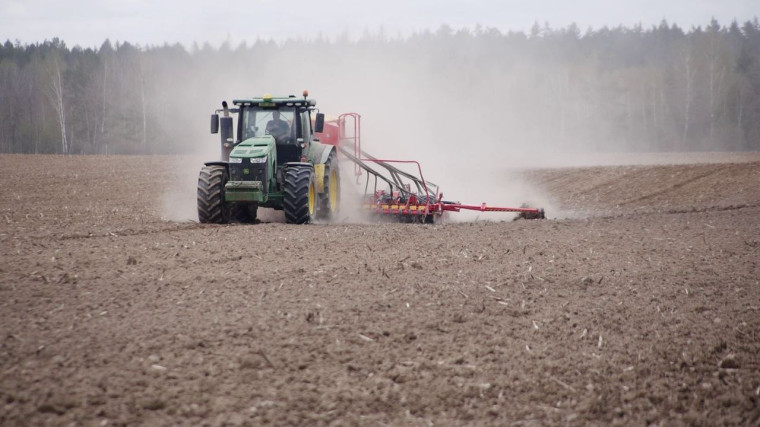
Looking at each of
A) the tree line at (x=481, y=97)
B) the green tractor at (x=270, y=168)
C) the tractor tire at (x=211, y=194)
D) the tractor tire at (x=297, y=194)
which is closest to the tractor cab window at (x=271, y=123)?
the green tractor at (x=270, y=168)

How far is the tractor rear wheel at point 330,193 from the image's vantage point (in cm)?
1340

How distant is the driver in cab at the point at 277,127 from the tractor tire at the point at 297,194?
1170 mm

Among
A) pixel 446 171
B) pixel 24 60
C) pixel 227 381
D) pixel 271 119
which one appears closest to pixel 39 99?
pixel 24 60

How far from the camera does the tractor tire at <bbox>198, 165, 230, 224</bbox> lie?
11.9 meters

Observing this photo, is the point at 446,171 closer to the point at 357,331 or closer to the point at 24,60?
the point at 357,331

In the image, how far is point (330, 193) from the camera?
46.2ft

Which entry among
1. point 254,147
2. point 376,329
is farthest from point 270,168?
point 376,329

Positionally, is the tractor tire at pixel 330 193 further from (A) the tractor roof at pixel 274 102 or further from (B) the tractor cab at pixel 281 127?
(A) the tractor roof at pixel 274 102

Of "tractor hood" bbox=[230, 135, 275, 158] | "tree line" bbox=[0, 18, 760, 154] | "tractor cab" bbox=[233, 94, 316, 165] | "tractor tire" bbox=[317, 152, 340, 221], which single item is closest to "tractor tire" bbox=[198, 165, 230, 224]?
"tractor hood" bbox=[230, 135, 275, 158]

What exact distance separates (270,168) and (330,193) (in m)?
2.13

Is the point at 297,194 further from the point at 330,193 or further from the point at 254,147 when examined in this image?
the point at 330,193

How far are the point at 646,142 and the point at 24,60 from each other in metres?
65.6

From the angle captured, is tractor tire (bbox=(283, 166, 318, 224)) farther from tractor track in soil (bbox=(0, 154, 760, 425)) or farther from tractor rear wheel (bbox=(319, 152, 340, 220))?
tractor track in soil (bbox=(0, 154, 760, 425))

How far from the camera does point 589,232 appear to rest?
11.2 metres
